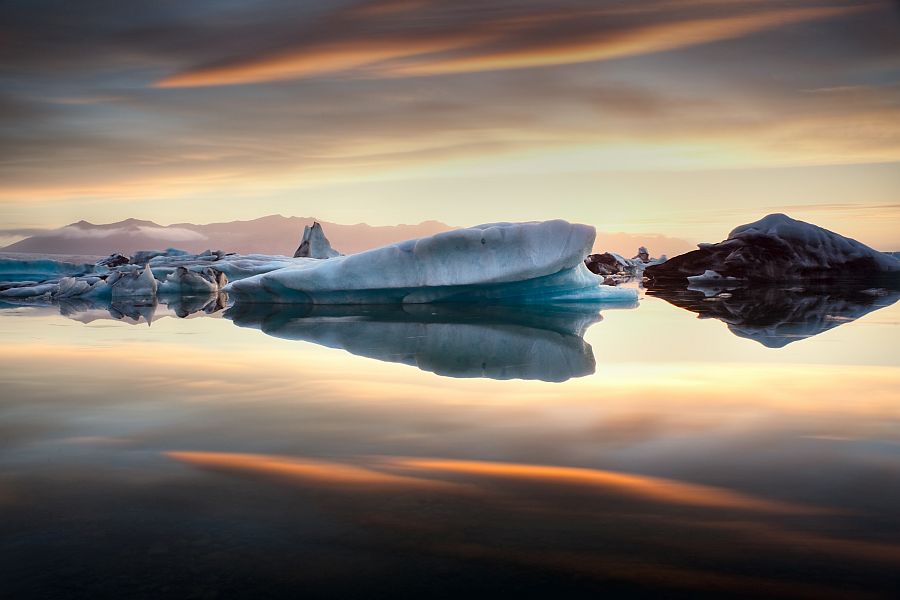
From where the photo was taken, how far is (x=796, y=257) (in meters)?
30.9

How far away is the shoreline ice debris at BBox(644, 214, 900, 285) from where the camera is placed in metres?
30.9

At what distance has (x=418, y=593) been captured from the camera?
66.4 inches

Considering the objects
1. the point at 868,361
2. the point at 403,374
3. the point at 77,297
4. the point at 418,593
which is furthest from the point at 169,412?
the point at 77,297

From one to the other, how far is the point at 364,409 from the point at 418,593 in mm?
2259

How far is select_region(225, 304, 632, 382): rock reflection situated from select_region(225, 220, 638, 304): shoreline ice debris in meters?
0.39

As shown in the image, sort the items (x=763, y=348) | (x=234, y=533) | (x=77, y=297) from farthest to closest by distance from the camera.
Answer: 1. (x=77, y=297)
2. (x=763, y=348)
3. (x=234, y=533)

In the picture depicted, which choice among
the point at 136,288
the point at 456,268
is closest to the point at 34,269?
the point at 136,288

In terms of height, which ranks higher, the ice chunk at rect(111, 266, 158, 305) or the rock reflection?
the ice chunk at rect(111, 266, 158, 305)

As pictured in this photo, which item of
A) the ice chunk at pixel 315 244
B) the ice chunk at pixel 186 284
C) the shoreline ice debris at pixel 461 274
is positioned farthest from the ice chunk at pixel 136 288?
the ice chunk at pixel 315 244

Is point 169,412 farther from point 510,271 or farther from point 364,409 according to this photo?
point 510,271

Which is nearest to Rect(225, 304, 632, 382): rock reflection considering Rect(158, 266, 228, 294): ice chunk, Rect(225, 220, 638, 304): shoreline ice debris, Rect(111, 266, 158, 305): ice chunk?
Rect(225, 220, 638, 304): shoreline ice debris

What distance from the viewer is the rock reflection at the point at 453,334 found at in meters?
5.73

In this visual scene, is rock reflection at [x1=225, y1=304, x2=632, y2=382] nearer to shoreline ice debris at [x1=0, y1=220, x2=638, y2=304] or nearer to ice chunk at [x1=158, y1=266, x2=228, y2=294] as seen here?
shoreline ice debris at [x1=0, y1=220, x2=638, y2=304]

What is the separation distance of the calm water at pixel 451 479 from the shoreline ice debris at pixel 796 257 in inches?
1075
